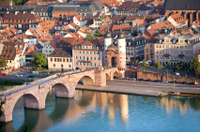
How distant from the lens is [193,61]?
9762cm

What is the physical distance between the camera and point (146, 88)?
94.0 m

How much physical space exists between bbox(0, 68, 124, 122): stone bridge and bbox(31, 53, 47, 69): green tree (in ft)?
52.0

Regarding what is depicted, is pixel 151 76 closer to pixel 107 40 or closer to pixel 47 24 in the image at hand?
pixel 107 40

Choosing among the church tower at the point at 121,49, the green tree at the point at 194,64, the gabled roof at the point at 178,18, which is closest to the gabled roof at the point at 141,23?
the gabled roof at the point at 178,18

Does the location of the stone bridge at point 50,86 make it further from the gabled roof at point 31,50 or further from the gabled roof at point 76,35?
the gabled roof at point 31,50

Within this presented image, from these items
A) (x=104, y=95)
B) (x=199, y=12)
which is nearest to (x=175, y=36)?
(x=104, y=95)

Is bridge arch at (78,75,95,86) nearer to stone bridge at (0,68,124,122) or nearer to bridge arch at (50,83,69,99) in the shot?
stone bridge at (0,68,124,122)

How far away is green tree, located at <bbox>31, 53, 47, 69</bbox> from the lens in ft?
367

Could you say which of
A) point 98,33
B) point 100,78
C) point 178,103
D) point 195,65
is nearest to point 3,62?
point 100,78

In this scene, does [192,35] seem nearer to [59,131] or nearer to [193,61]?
[193,61]

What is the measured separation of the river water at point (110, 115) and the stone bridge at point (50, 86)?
1.32 metres

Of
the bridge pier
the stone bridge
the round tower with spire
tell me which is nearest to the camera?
the stone bridge

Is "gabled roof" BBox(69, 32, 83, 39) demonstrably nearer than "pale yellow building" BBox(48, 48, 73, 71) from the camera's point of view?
No

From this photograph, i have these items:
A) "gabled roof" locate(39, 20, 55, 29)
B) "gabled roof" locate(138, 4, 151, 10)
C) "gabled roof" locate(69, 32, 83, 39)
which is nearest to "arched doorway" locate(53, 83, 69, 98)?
"gabled roof" locate(69, 32, 83, 39)
